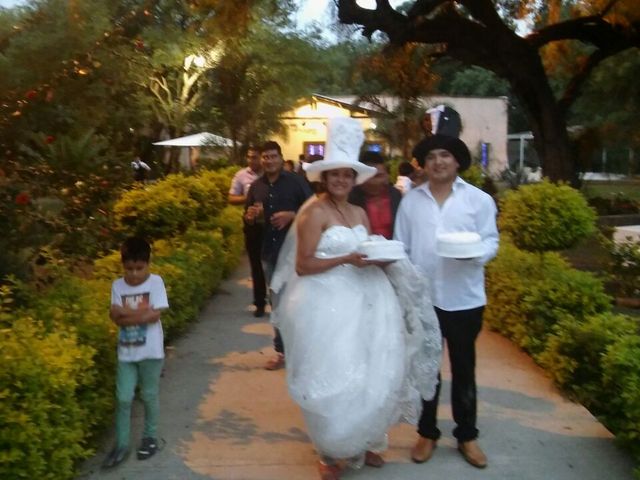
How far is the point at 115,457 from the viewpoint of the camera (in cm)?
439

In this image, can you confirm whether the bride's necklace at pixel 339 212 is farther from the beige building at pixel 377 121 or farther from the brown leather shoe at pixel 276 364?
the beige building at pixel 377 121

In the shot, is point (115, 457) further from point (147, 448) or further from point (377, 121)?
point (377, 121)

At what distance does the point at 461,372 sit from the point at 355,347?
73 cm

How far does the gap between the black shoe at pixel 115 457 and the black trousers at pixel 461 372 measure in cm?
170

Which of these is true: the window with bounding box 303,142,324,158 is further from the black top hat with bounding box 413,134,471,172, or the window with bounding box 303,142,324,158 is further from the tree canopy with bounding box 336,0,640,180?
the black top hat with bounding box 413,134,471,172

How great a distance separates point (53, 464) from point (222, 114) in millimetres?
21439

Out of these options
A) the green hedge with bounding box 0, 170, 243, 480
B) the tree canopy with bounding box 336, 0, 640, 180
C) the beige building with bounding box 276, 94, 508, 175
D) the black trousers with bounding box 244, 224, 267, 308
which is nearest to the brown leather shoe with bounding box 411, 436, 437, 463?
the green hedge with bounding box 0, 170, 243, 480

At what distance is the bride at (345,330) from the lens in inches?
157

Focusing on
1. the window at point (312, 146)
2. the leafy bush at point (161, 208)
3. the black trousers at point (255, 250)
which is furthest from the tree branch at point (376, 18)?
the window at point (312, 146)

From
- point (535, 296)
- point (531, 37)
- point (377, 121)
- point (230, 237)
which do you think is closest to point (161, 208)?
point (230, 237)

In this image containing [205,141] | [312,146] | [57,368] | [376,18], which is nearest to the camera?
[57,368]

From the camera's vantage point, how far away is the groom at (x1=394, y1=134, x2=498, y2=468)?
14.0 feet

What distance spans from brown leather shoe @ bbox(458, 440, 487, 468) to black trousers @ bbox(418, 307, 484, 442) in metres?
0.03

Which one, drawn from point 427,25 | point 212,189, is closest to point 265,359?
point 212,189
